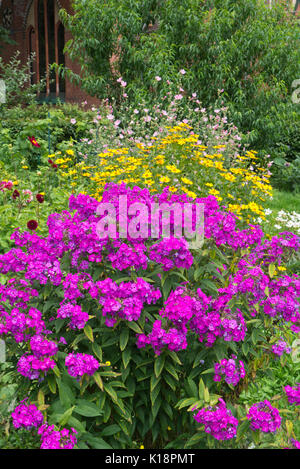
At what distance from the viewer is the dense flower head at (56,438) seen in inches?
73.0

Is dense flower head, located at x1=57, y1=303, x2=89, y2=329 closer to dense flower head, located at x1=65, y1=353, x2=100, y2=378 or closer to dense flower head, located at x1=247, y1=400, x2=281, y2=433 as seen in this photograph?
dense flower head, located at x1=65, y1=353, x2=100, y2=378

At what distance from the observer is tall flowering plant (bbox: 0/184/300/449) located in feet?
6.79

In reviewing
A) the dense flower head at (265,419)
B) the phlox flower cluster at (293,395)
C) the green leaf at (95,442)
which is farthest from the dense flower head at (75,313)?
the phlox flower cluster at (293,395)

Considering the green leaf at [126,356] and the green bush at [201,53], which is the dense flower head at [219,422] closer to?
the green leaf at [126,356]

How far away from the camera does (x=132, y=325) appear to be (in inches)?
85.8

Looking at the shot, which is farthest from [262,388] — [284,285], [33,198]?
[33,198]

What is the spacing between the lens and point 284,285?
2.49m

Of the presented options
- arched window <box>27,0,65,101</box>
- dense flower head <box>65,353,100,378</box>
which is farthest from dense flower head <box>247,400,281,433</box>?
arched window <box>27,0,65,101</box>

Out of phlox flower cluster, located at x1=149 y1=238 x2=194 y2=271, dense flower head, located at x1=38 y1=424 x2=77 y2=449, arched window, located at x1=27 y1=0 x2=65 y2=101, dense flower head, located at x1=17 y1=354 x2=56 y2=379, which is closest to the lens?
dense flower head, located at x1=38 y1=424 x2=77 y2=449

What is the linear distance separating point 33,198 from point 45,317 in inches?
118

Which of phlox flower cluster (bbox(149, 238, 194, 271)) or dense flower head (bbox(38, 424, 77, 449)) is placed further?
phlox flower cluster (bbox(149, 238, 194, 271))

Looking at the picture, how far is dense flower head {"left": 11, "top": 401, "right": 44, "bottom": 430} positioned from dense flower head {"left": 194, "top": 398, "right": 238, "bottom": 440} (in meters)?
0.67

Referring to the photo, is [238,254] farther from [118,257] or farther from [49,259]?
[49,259]
